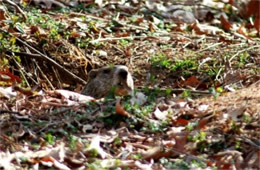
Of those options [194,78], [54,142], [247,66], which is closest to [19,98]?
[54,142]

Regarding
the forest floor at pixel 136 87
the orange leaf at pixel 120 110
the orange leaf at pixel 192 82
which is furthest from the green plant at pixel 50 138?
the orange leaf at pixel 192 82

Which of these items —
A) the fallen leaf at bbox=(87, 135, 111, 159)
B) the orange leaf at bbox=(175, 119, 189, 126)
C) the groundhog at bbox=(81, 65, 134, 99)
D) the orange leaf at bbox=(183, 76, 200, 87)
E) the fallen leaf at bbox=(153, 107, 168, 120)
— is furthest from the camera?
the orange leaf at bbox=(183, 76, 200, 87)

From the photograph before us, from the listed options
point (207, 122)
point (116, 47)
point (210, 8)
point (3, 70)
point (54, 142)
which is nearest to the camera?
point (54, 142)

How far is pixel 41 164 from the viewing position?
4754 mm

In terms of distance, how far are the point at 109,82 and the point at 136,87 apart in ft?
1.91

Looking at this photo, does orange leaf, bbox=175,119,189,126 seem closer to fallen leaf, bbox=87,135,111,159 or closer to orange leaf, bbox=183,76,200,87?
fallen leaf, bbox=87,135,111,159

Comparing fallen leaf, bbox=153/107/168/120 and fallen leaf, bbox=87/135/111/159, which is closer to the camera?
fallen leaf, bbox=87/135/111/159

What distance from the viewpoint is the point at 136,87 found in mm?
6973

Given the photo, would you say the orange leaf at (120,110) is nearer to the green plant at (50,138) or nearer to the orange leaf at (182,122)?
the orange leaf at (182,122)

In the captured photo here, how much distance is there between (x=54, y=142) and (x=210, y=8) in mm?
5620

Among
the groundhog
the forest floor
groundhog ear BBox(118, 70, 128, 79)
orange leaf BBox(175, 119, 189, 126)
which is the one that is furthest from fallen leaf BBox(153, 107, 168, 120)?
groundhog ear BBox(118, 70, 128, 79)

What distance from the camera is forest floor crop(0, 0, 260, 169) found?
5.03 metres

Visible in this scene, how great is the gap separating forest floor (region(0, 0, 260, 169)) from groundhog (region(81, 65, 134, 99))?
156 mm

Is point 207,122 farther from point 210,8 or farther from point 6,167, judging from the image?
point 210,8
